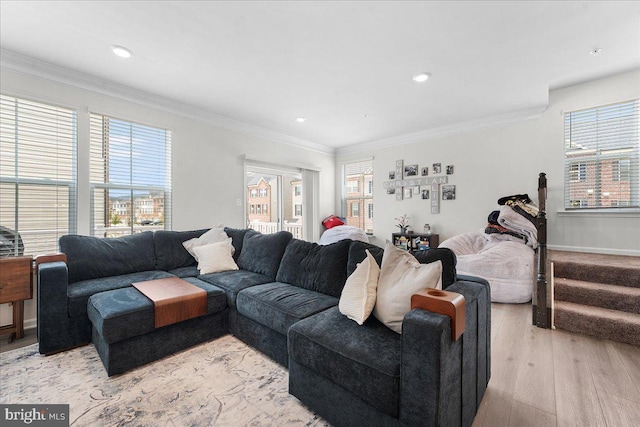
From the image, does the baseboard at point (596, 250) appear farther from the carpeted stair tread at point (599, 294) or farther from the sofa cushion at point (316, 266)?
the sofa cushion at point (316, 266)

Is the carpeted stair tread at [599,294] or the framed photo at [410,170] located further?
the framed photo at [410,170]

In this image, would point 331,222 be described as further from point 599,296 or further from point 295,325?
point 295,325

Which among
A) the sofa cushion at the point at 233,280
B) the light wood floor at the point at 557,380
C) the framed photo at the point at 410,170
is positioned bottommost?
the light wood floor at the point at 557,380

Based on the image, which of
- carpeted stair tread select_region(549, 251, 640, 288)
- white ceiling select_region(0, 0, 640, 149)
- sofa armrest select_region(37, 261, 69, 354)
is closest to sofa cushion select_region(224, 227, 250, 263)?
sofa armrest select_region(37, 261, 69, 354)

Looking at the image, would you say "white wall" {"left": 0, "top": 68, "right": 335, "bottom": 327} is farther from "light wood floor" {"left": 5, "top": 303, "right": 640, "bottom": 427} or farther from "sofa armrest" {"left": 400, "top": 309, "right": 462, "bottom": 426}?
"sofa armrest" {"left": 400, "top": 309, "right": 462, "bottom": 426}

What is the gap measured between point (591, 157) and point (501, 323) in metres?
2.72

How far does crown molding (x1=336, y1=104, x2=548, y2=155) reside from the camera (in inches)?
166

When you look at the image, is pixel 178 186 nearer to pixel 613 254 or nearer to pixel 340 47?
pixel 340 47

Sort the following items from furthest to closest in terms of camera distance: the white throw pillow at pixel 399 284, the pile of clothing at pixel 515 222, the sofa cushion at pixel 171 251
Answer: the pile of clothing at pixel 515 222
the sofa cushion at pixel 171 251
the white throw pillow at pixel 399 284

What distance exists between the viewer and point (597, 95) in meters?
3.58

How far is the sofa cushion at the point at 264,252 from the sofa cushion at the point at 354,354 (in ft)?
4.29

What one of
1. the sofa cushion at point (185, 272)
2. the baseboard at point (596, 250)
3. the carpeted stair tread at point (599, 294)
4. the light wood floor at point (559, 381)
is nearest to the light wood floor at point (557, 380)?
the light wood floor at point (559, 381)

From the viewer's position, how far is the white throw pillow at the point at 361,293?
1.65 meters

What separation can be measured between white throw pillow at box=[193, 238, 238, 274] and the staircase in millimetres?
3456
